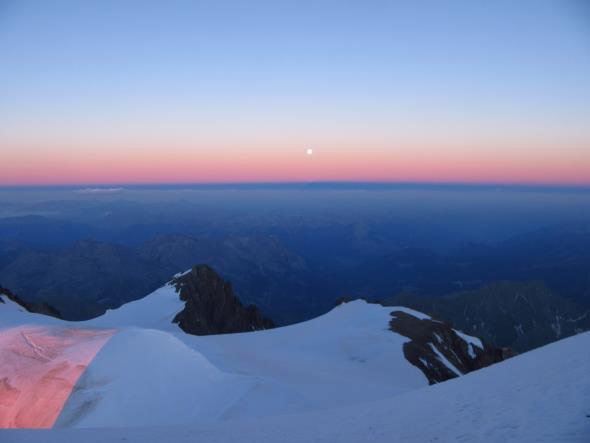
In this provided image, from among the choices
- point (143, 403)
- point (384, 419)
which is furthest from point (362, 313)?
point (384, 419)

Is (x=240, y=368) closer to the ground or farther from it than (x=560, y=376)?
closer to the ground

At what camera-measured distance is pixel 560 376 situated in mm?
11484

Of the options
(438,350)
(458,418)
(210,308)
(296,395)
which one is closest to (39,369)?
(296,395)

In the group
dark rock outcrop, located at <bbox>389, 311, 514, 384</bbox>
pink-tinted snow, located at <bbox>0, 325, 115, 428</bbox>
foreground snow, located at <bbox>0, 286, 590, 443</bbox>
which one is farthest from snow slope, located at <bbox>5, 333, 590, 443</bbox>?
dark rock outcrop, located at <bbox>389, 311, 514, 384</bbox>

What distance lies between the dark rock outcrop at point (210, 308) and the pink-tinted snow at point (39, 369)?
4332cm

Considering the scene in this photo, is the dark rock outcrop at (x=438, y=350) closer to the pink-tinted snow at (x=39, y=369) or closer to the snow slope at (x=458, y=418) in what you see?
the snow slope at (x=458, y=418)

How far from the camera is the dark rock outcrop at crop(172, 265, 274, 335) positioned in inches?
3317

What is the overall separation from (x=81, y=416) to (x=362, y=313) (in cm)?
4939

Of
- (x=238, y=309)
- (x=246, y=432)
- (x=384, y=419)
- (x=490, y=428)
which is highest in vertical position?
(x=490, y=428)

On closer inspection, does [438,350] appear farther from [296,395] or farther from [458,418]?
[458,418]

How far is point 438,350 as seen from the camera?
169 ft

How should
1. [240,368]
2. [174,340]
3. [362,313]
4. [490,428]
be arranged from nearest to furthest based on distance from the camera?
1. [490,428]
2. [240,368]
3. [174,340]
4. [362,313]

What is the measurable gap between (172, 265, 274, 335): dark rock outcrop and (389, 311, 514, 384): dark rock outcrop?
43198mm

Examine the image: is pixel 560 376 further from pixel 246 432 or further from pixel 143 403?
pixel 143 403
